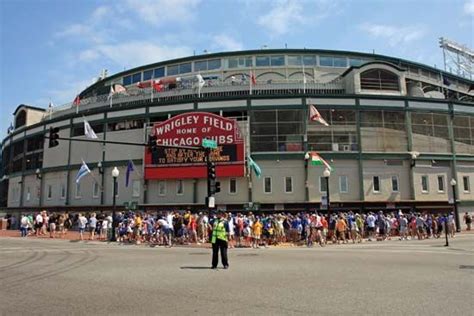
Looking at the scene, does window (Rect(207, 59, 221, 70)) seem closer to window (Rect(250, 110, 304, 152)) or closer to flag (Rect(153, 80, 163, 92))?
flag (Rect(153, 80, 163, 92))

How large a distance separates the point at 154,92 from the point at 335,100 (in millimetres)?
17532

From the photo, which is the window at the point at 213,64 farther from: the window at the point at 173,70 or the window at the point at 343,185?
the window at the point at 343,185

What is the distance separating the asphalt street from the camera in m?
7.91

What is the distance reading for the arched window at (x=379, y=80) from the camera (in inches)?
1577

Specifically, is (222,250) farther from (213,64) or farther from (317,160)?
(213,64)

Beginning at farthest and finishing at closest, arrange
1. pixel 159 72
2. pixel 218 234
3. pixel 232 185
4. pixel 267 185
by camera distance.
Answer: pixel 159 72 < pixel 232 185 < pixel 267 185 < pixel 218 234

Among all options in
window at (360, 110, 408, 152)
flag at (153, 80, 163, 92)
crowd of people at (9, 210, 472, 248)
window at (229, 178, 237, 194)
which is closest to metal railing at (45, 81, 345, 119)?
flag at (153, 80, 163, 92)

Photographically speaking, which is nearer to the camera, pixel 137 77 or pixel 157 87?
pixel 157 87

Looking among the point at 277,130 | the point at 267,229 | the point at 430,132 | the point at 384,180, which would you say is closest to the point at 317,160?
the point at 277,130

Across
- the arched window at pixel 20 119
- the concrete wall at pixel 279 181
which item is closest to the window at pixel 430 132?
the concrete wall at pixel 279 181

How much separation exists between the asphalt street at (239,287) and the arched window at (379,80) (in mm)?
26743

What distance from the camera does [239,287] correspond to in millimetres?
10133

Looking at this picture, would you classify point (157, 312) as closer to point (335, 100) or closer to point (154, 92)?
point (335, 100)

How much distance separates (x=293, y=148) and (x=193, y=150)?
8595 millimetres
